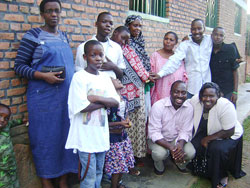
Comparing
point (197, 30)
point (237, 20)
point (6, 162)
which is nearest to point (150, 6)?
point (197, 30)

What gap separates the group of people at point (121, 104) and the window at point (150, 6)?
1.30m

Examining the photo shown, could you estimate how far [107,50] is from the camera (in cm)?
294

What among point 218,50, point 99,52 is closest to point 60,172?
point 99,52

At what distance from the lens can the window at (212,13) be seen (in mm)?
8359

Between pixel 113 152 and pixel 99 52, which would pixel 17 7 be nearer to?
pixel 99 52

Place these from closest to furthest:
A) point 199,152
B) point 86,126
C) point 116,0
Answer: point 86,126
point 199,152
point 116,0

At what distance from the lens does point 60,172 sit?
8.80ft

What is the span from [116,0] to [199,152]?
2492 millimetres

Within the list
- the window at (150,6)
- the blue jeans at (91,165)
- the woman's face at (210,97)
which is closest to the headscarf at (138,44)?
the woman's face at (210,97)

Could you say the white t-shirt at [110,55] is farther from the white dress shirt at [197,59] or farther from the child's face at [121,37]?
the white dress shirt at [197,59]

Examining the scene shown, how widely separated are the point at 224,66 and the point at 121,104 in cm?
211

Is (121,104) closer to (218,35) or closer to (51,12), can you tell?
(51,12)

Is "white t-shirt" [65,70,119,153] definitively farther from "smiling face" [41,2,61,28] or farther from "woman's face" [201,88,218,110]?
"woman's face" [201,88,218,110]

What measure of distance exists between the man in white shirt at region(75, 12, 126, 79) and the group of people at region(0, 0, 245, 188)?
11 millimetres
